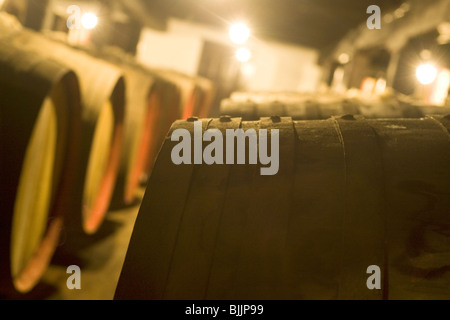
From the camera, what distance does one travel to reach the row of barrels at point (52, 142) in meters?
1.86

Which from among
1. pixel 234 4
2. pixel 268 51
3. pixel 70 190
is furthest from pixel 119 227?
pixel 268 51

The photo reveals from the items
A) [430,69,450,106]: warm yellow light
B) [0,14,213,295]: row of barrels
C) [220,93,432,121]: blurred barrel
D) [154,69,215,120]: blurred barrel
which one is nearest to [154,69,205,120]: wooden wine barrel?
[154,69,215,120]: blurred barrel

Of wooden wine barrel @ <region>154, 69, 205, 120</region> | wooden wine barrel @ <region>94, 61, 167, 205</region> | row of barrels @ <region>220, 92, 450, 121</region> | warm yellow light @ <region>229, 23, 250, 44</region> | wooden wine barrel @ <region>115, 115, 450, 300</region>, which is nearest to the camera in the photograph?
wooden wine barrel @ <region>115, 115, 450, 300</region>

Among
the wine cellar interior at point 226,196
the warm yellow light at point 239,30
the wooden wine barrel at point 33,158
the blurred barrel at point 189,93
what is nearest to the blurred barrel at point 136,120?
the wine cellar interior at point 226,196

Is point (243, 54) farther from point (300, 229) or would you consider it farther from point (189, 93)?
point (300, 229)

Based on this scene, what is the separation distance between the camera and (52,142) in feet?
8.27

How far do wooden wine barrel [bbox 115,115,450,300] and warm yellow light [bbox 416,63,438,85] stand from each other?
15.9ft

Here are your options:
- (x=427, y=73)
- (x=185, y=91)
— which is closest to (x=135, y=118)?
(x=185, y=91)

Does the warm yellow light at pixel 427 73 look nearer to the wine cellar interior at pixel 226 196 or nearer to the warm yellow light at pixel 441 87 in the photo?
the warm yellow light at pixel 441 87

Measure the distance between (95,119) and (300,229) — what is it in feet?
6.45

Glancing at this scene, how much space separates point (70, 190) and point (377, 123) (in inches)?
86.9

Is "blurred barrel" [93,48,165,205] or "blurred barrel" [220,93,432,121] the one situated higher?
"blurred barrel" [93,48,165,205]

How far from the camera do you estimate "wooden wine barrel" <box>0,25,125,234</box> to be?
2.70m

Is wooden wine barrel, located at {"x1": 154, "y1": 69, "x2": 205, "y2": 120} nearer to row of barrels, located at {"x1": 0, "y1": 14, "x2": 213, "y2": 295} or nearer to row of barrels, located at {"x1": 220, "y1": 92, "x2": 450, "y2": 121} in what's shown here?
row of barrels, located at {"x1": 0, "y1": 14, "x2": 213, "y2": 295}
